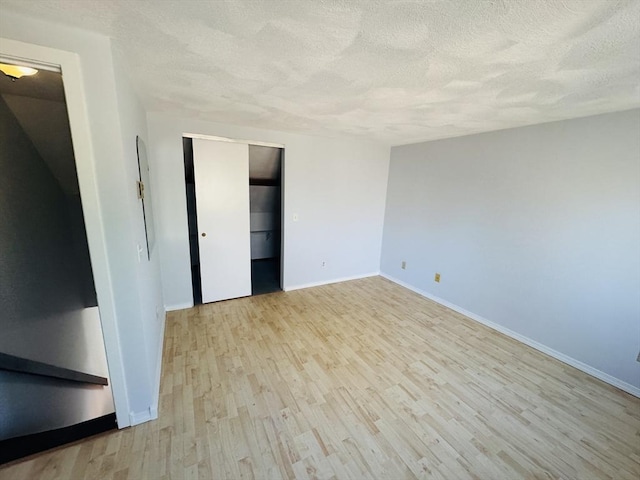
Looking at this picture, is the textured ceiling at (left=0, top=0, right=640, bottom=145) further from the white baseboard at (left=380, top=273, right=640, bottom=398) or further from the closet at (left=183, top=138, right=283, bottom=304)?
the white baseboard at (left=380, top=273, right=640, bottom=398)

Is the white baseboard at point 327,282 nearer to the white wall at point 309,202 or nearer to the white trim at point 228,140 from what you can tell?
the white wall at point 309,202

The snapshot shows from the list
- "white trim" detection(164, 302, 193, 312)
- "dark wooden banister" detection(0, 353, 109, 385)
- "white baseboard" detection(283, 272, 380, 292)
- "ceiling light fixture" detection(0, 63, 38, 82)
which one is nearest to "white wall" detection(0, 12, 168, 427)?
"ceiling light fixture" detection(0, 63, 38, 82)

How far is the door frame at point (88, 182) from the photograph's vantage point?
3.40 ft

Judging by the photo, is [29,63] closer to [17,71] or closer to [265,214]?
[17,71]

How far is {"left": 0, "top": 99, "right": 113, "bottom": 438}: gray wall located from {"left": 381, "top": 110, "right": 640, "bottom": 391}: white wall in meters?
3.92

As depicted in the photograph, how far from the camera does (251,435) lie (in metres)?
1.48

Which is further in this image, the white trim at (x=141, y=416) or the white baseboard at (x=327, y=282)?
the white baseboard at (x=327, y=282)

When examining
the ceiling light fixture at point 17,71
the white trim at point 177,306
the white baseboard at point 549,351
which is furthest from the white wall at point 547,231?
the ceiling light fixture at point 17,71

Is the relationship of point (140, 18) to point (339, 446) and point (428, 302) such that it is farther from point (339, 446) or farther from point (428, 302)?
point (428, 302)

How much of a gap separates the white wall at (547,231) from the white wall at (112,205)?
3166 millimetres

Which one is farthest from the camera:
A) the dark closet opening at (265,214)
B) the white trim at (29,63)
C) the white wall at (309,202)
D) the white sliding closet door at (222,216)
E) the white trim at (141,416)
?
the dark closet opening at (265,214)

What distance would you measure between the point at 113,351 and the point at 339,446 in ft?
4.59

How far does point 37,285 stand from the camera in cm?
211

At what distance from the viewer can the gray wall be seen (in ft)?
5.76
